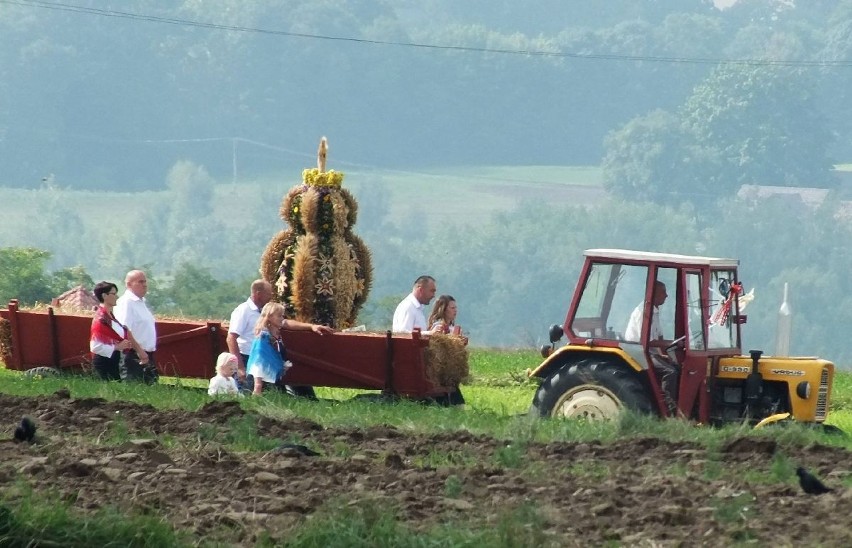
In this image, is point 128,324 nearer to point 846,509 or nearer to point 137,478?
point 137,478

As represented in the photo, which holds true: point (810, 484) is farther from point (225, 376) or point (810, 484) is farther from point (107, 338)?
point (107, 338)

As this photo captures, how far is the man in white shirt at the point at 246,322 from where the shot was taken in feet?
54.7

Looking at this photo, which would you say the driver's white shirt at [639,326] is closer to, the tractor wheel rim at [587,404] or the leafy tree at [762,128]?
the tractor wheel rim at [587,404]

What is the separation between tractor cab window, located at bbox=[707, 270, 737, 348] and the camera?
14844 mm

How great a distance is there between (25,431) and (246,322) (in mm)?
5707

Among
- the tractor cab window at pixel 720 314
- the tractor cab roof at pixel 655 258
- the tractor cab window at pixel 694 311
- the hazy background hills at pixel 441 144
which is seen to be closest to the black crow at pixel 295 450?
the tractor cab roof at pixel 655 258

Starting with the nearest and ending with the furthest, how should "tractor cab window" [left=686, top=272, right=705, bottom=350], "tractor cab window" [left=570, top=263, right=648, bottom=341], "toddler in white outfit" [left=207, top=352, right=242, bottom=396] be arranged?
"tractor cab window" [left=686, top=272, right=705, bottom=350] < "tractor cab window" [left=570, top=263, right=648, bottom=341] < "toddler in white outfit" [left=207, top=352, right=242, bottom=396]

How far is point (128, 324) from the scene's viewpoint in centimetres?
1672

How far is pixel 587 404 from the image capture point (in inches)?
558

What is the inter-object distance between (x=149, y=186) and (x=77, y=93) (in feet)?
31.6

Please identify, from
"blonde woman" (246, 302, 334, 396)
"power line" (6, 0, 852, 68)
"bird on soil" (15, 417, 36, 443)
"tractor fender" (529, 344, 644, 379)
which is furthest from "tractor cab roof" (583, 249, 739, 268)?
"power line" (6, 0, 852, 68)

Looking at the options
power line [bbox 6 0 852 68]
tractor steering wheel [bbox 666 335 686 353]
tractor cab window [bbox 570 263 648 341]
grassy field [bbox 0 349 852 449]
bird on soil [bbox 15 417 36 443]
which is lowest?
grassy field [bbox 0 349 852 449]

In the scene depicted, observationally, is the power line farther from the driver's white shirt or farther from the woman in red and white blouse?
the driver's white shirt

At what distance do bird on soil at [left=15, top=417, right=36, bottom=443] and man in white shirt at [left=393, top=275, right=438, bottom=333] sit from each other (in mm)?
6777
